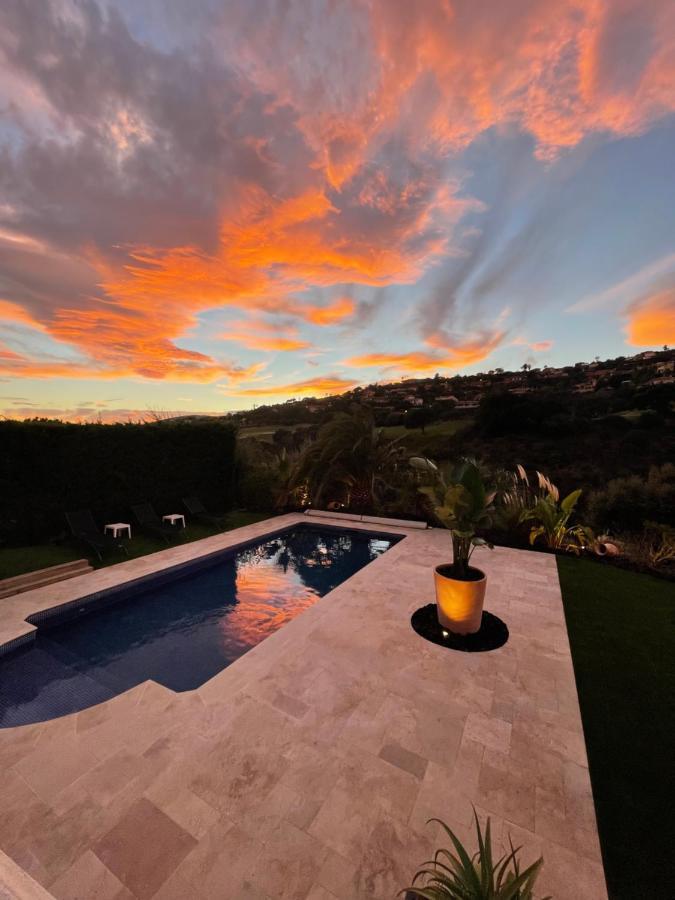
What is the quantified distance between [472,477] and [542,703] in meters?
2.41

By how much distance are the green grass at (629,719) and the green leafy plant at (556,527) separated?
5.71ft

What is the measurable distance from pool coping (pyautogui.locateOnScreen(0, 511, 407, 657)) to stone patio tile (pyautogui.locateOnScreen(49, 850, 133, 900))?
3709 millimetres

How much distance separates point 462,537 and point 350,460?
767cm

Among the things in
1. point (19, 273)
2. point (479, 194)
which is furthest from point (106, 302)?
point (479, 194)

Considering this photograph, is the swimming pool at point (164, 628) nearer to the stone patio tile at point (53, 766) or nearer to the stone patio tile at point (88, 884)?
the stone patio tile at point (53, 766)

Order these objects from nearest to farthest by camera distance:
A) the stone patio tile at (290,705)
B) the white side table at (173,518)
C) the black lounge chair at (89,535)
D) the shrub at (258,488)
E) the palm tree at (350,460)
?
1. the stone patio tile at (290,705)
2. the black lounge chair at (89,535)
3. the white side table at (173,518)
4. the palm tree at (350,460)
5. the shrub at (258,488)

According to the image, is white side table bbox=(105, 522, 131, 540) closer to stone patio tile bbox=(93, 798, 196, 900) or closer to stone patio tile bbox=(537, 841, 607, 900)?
stone patio tile bbox=(93, 798, 196, 900)

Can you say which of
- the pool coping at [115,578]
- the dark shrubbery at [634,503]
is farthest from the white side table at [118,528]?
the dark shrubbery at [634,503]

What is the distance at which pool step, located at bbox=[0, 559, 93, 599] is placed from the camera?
226 inches

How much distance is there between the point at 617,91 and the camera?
21.7 feet

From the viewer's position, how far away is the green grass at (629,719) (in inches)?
83.7

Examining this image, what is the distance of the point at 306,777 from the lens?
2584 millimetres

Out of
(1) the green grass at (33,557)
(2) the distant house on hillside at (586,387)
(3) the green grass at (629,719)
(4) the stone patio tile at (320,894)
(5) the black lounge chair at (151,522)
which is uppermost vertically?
(2) the distant house on hillside at (586,387)

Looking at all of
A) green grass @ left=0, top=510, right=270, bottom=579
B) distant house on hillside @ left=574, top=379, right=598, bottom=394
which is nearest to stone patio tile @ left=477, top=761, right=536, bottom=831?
green grass @ left=0, top=510, right=270, bottom=579
